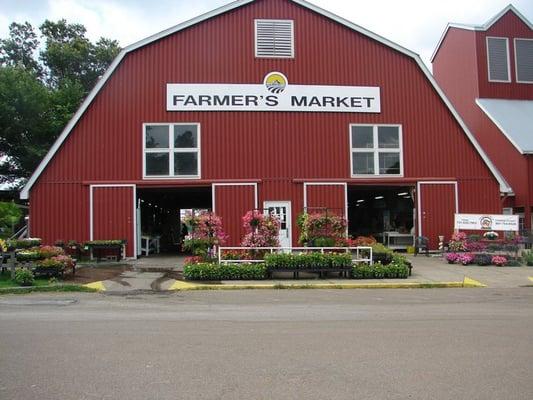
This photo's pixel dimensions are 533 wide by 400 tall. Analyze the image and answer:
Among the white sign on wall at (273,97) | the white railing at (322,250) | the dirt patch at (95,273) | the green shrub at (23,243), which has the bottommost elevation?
the dirt patch at (95,273)

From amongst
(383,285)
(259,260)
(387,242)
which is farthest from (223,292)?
(387,242)

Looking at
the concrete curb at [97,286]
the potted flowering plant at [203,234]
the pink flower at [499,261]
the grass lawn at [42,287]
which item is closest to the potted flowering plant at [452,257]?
the pink flower at [499,261]

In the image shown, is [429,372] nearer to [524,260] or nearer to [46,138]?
[524,260]

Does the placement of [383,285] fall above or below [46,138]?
below

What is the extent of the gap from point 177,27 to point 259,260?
11.8 m

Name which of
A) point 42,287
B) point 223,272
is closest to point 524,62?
point 223,272

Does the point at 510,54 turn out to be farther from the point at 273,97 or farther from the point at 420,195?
the point at 273,97

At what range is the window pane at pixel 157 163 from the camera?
915 inches

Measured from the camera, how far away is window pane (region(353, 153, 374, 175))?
960 inches

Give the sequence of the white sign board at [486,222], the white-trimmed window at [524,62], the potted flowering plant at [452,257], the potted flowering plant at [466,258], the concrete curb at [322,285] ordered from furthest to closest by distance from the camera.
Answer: the white-trimmed window at [524,62] < the white sign board at [486,222] < the potted flowering plant at [452,257] < the potted flowering plant at [466,258] < the concrete curb at [322,285]

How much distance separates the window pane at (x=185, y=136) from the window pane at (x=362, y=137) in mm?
6994

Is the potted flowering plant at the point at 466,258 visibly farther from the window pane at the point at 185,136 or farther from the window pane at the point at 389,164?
the window pane at the point at 185,136

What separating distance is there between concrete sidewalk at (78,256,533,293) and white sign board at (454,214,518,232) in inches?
124

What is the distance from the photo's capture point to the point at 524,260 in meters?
20.8
